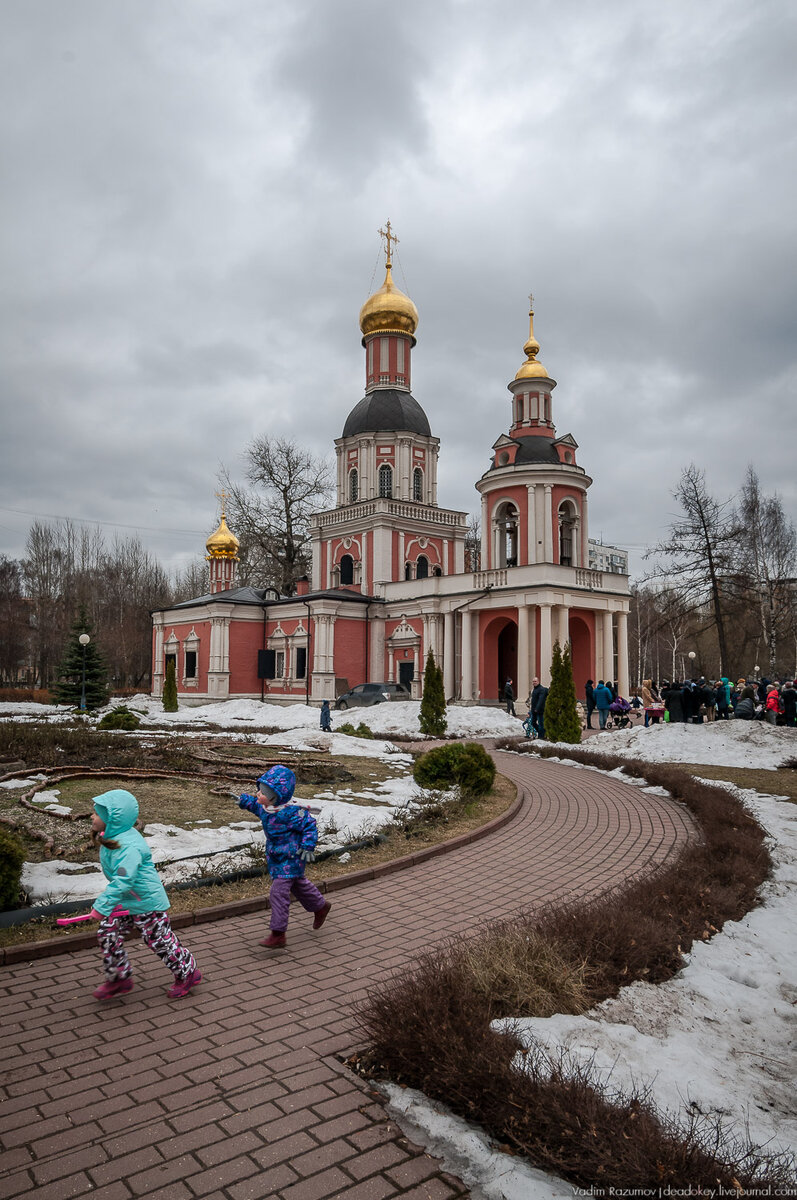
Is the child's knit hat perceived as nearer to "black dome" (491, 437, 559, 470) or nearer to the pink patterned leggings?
the pink patterned leggings

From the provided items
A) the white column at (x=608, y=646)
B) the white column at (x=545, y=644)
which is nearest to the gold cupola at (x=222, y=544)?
the white column at (x=545, y=644)

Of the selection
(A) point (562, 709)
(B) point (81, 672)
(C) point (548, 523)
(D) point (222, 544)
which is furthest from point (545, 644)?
(D) point (222, 544)

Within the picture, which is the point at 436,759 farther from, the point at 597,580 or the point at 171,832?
the point at 597,580

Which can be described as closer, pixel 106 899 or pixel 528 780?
pixel 106 899

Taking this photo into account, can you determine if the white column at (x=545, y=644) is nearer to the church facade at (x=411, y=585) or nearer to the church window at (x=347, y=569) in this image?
the church facade at (x=411, y=585)

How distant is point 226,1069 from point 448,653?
1202 inches

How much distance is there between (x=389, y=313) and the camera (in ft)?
140

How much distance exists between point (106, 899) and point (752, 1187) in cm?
345

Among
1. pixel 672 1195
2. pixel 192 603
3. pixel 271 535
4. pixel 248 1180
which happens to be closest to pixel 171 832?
pixel 248 1180

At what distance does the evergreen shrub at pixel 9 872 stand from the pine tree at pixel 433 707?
15.8 m

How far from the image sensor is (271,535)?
161ft

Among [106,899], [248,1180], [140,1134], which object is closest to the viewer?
[248,1180]

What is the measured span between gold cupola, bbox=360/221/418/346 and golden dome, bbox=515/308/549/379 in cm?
834

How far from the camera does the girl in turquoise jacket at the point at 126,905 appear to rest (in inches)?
172
